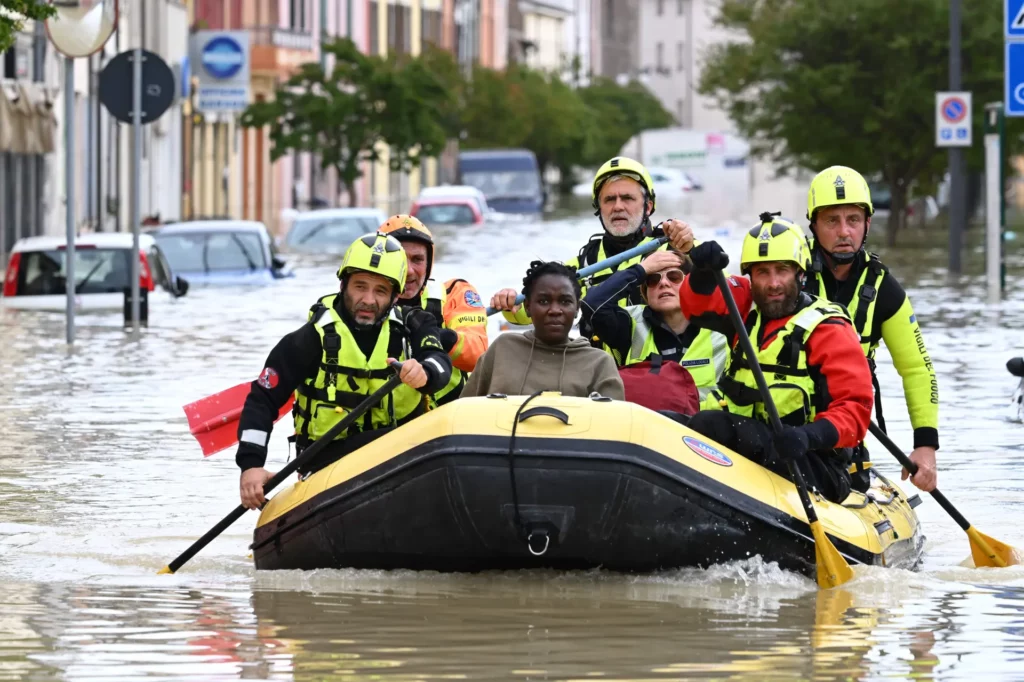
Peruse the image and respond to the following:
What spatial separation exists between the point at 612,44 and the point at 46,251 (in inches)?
5149

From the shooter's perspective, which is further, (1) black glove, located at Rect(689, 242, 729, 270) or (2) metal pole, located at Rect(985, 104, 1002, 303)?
(2) metal pole, located at Rect(985, 104, 1002, 303)

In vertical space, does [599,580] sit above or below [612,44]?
below

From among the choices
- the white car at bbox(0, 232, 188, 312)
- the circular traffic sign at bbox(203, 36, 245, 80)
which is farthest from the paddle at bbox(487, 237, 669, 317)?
the circular traffic sign at bbox(203, 36, 245, 80)

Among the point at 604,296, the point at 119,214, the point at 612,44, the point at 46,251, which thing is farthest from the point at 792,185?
the point at 604,296

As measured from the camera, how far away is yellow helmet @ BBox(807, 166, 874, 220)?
33.7 feet

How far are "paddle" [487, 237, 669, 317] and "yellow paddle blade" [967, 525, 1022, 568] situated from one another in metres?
1.75

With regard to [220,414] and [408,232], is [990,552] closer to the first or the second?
[408,232]

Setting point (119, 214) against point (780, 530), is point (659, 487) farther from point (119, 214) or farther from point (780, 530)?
point (119, 214)

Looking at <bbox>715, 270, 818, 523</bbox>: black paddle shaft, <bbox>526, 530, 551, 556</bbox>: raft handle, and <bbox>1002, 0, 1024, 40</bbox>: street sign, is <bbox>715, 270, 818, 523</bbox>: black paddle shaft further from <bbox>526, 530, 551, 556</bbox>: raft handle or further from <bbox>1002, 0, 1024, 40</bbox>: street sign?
<bbox>1002, 0, 1024, 40</bbox>: street sign

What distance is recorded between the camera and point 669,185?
98500mm

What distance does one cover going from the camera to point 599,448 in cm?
916

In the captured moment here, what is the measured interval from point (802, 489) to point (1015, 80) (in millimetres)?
12786

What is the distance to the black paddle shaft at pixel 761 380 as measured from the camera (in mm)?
9492

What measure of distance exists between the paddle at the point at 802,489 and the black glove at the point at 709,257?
1.2 inches
